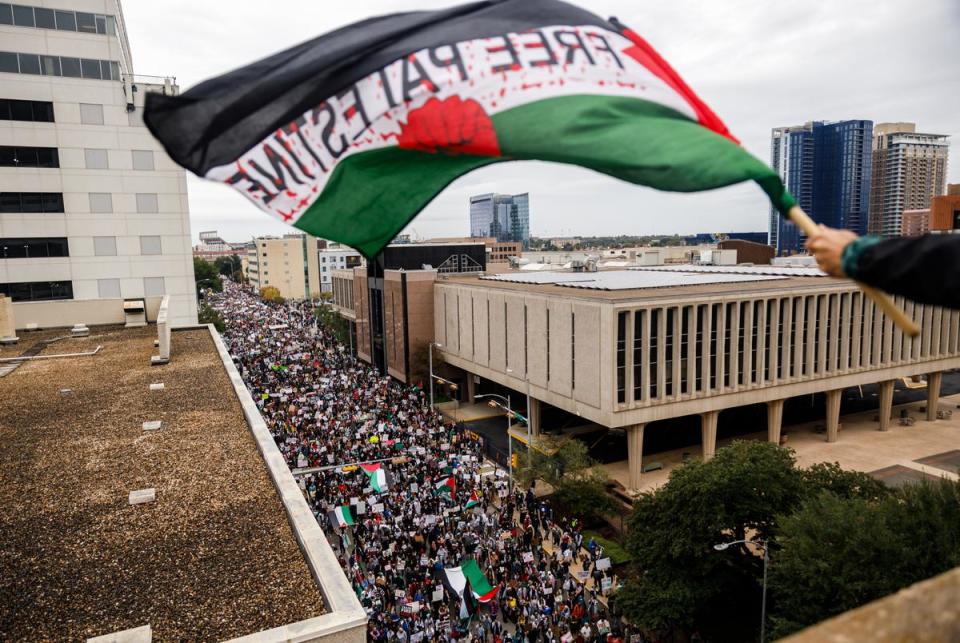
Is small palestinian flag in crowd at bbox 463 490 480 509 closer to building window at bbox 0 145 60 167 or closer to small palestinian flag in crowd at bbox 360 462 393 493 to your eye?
small palestinian flag in crowd at bbox 360 462 393 493

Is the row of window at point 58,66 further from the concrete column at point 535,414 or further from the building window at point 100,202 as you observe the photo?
the concrete column at point 535,414

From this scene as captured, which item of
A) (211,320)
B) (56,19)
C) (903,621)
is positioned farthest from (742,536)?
(211,320)

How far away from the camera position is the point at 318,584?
11484 mm

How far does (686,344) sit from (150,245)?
38.0m

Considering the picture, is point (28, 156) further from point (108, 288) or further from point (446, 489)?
point (446, 489)

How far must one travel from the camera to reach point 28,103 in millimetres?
42188

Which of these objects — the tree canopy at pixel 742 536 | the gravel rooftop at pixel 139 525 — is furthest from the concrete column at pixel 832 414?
the gravel rooftop at pixel 139 525

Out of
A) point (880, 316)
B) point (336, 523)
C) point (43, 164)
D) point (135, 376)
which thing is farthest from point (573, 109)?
point (880, 316)

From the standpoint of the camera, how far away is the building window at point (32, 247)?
4375 centimetres

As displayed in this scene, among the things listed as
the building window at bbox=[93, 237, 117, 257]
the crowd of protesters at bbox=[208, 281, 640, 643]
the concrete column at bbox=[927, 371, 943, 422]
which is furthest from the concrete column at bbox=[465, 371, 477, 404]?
the concrete column at bbox=[927, 371, 943, 422]

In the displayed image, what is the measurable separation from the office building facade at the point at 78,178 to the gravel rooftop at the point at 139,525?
24620 mm

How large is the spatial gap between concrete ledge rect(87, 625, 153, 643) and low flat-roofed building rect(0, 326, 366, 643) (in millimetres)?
250

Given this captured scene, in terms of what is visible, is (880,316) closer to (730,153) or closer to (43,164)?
(730,153)

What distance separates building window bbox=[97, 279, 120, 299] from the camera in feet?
152
